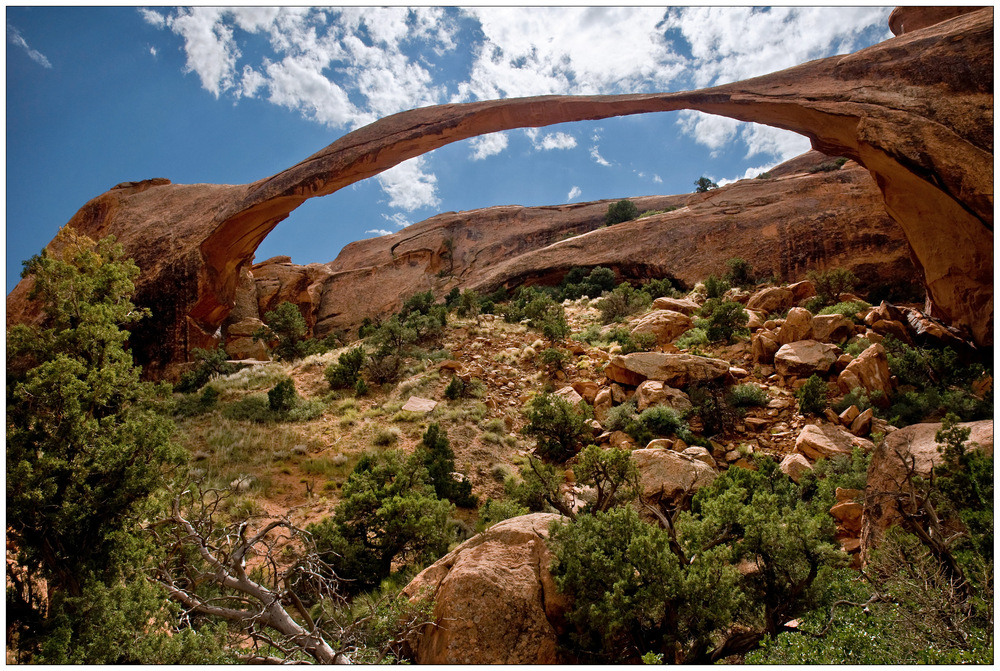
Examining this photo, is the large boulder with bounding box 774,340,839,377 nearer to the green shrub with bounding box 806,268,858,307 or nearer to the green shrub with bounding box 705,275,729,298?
the green shrub with bounding box 806,268,858,307

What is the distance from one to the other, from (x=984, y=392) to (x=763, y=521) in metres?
7.82

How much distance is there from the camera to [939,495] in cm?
500

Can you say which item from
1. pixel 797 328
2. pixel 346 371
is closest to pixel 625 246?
pixel 797 328

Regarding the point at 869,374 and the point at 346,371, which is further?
the point at 346,371

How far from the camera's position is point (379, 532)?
6.40 meters

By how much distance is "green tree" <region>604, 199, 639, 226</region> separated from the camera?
3077 centimetres

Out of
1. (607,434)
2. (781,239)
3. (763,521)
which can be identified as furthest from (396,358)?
(781,239)

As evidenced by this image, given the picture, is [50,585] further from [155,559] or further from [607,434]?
[607,434]

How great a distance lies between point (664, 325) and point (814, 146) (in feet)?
18.4

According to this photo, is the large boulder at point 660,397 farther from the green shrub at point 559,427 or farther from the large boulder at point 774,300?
the large boulder at point 774,300

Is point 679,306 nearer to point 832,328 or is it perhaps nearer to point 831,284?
point 831,284

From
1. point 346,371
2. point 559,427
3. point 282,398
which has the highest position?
point 346,371

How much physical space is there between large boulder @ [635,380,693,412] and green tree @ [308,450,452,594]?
5333 millimetres

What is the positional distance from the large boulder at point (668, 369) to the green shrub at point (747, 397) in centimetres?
60
